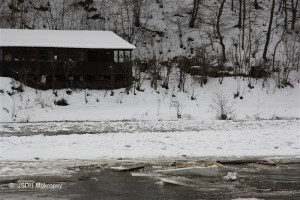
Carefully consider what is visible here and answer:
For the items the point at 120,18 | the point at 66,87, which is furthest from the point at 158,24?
the point at 66,87

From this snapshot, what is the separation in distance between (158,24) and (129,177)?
3915cm

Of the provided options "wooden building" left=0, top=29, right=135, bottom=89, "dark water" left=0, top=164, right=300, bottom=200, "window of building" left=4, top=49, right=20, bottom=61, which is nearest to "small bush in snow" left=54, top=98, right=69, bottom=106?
"wooden building" left=0, top=29, right=135, bottom=89

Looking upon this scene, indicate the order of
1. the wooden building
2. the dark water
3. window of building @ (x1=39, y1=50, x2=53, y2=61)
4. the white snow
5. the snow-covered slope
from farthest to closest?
1. window of building @ (x1=39, y1=50, x2=53, y2=61)
2. the wooden building
3. the snow-covered slope
4. the white snow
5. the dark water

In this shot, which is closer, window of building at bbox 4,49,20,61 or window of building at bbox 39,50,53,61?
window of building at bbox 4,49,20,61

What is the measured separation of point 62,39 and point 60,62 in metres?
2.43

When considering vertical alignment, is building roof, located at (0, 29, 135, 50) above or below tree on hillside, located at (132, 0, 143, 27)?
below

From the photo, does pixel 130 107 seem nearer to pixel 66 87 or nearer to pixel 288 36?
pixel 66 87

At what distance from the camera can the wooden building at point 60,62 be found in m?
33.0

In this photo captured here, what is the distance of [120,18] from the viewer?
155 ft

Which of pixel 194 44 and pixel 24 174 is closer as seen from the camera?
pixel 24 174

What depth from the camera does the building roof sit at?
33.3 meters

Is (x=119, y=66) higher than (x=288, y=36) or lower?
lower

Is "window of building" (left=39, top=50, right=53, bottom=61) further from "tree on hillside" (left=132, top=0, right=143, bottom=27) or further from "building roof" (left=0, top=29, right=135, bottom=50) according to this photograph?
"tree on hillside" (left=132, top=0, right=143, bottom=27)

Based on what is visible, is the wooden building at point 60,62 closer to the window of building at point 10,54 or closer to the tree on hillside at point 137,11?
the window of building at point 10,54
